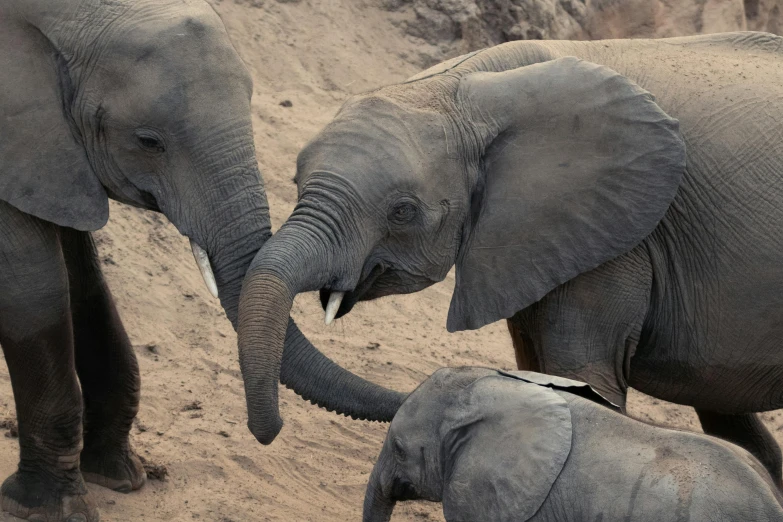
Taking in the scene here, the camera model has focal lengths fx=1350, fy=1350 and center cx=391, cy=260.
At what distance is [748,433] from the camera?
6.05 meters

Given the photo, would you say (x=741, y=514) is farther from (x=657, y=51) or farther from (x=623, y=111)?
(x=657, y=51)

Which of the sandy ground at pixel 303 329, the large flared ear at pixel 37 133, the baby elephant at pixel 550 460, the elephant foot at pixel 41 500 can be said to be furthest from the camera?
the sandy ground at pixel 303 329

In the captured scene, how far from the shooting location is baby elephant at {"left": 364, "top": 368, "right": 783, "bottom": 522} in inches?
151

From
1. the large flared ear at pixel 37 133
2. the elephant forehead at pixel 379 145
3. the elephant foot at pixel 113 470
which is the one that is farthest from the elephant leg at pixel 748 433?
the large flared ear at pixel 37 133

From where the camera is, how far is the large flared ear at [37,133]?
4.89 metres

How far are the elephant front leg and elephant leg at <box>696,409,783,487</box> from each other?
99.1 inches

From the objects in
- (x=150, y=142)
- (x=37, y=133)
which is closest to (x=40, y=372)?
(x=37, y=133)

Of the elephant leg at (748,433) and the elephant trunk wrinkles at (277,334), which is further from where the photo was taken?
the elephant leg at (748,433)

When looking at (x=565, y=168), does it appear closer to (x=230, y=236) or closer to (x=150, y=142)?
(x=230, y=236)

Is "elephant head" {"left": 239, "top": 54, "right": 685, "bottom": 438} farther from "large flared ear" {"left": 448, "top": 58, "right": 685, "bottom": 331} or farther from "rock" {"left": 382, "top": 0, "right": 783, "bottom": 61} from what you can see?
"rock" {"left": 382, "top": 0, "right": 783, "bottom": 61}

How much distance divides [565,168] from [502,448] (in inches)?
43.7

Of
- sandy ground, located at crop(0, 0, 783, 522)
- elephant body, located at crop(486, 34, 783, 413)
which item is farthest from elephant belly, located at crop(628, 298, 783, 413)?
sandy ground, located at crop(0, 0, 783, 522)

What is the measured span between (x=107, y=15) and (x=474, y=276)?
1.62 meters

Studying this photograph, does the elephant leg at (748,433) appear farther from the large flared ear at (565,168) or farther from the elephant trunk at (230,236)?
the elephant trunk at (230,236)
